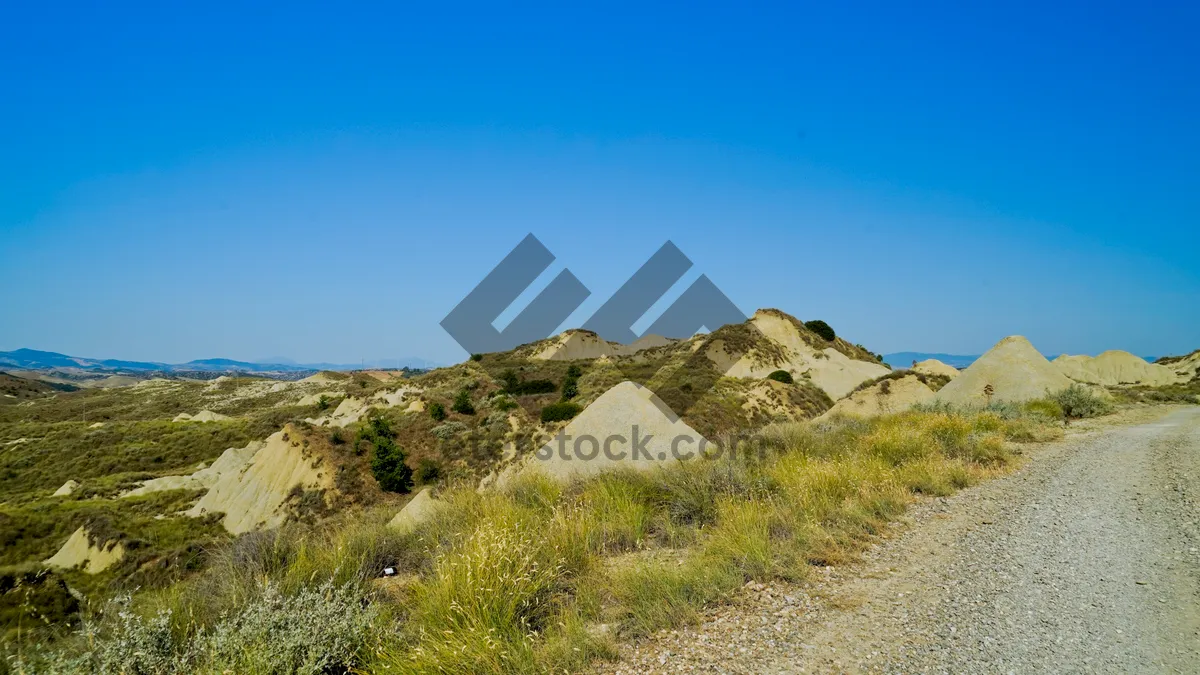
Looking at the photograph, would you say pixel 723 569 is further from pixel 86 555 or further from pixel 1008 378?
pixel 86 555

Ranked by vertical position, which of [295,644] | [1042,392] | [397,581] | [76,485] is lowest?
[76,485]

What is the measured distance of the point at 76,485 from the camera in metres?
35.5

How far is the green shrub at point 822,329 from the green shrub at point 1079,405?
3917 cm

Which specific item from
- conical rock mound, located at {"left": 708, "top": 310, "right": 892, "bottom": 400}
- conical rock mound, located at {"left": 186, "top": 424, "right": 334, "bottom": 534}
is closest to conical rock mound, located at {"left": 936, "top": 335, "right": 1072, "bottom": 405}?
conical rock mound, located at {"left": 708, "top": 310, "right": 892, "bottom": 400}

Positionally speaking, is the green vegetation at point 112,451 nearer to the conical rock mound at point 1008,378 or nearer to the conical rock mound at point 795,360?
the conical rock mound at point 795,360

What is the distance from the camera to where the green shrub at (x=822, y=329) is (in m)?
59.2

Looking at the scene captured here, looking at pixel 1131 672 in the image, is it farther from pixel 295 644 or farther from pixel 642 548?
pixel 295 644

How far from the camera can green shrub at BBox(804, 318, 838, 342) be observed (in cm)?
5916

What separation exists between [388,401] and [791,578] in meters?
40.8

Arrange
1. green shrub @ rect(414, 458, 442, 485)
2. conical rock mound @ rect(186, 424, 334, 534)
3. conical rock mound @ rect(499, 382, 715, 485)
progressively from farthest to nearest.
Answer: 1. green shrub @ rect(414, 458, 442, 485)
2. conical rock mound @ rect(186, 424, 334, 534)
3. conical rock mound @ rect(499, 382, 715, 485)

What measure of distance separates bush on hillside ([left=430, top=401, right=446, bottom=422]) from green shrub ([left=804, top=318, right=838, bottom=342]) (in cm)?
4163

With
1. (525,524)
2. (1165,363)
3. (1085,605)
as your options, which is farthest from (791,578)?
(1165,363)

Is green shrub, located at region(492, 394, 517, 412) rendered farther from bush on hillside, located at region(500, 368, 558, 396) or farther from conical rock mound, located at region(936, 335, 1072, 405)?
conical rock mound, located at region(936, 335, 1072, 405)

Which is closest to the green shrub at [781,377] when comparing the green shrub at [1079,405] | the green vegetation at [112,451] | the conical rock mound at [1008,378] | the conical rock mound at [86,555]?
the conical rock mound at [1008,378]
